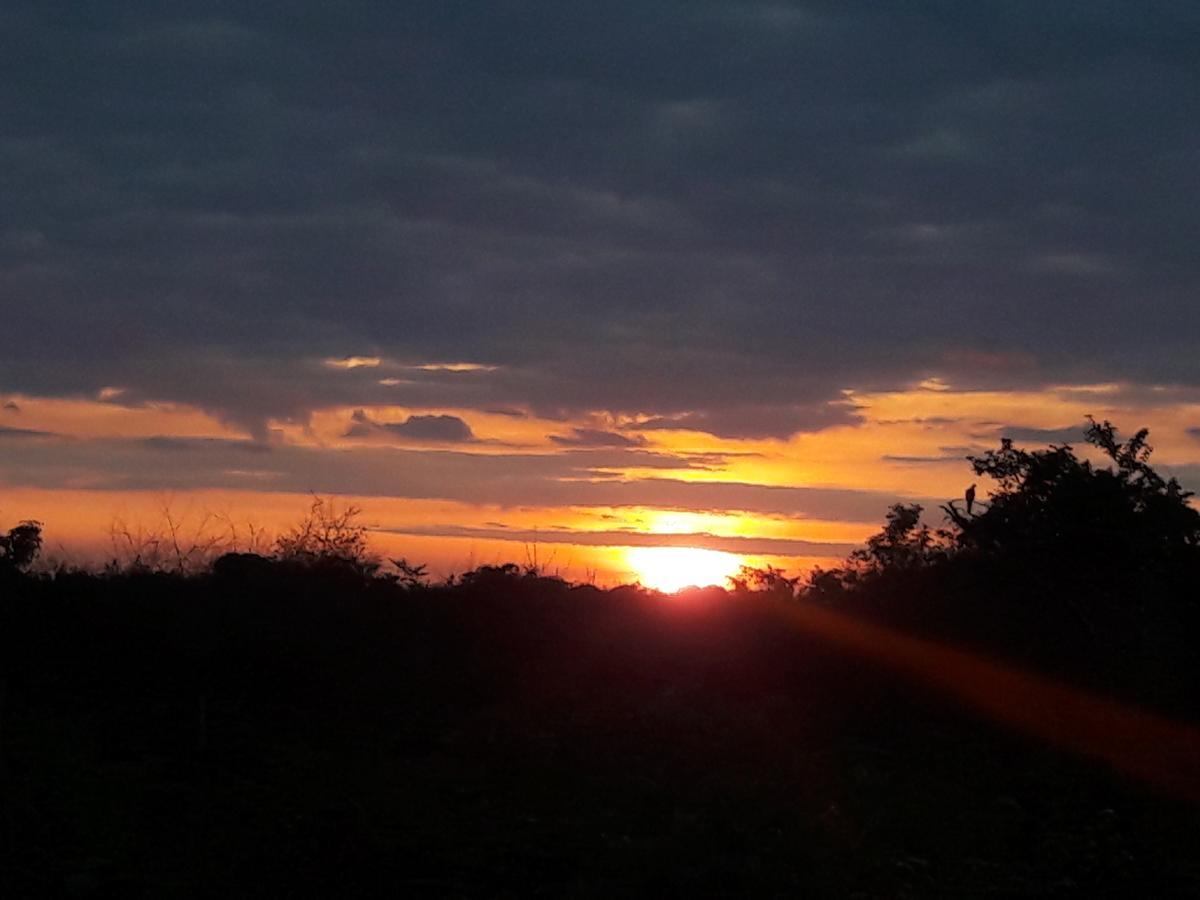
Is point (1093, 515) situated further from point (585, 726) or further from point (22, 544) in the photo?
point (22, 544)

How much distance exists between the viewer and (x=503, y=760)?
42.0ft

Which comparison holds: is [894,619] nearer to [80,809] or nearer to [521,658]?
[521,658]

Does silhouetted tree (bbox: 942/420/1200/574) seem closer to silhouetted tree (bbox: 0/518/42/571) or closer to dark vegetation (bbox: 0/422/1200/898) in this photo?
dark vegetation (bbox: 0/422/1200/898)

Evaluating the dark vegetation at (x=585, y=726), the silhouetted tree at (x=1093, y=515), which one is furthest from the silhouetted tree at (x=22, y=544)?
the silhouetted tree at (x=1093, y=515)

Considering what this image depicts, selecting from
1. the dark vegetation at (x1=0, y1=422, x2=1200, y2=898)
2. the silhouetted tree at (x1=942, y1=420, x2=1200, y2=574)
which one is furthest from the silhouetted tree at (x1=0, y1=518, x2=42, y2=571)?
the silhouetted tree at (x1=942, y1=420, x2=1200, y2=574)

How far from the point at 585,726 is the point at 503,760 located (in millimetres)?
1741

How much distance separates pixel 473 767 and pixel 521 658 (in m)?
4.85

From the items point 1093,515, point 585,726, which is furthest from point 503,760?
point 1093,515

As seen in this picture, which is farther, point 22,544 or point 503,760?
point 22,544

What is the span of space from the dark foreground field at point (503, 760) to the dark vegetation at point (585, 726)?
45 mm

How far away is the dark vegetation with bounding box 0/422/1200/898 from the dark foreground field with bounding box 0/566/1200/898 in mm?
45

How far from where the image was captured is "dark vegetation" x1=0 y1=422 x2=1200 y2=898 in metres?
9.38

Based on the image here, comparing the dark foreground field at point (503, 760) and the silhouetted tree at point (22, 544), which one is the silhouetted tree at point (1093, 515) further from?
the silhouetted tree at point (22, 544)

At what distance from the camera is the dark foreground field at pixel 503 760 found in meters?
9.21
